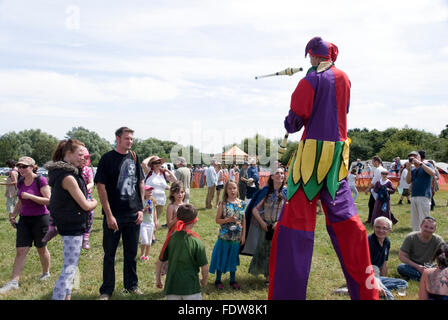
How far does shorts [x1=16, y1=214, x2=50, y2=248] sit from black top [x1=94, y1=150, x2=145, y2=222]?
1.18 m

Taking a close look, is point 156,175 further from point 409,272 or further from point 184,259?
point 409,272

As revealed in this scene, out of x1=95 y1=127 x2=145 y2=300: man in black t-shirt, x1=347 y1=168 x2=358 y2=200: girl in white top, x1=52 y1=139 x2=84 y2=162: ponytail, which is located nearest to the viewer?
x1=52 y1=139 x2=84 y2=162: ponytail

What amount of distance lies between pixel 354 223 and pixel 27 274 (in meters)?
4.73

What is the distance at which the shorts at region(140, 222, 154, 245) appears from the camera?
6566 millimetres

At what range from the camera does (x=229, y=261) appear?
5.38 meters

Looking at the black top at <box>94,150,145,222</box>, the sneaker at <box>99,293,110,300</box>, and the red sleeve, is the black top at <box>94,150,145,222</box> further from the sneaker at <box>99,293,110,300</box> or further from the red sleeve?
the red sleeve

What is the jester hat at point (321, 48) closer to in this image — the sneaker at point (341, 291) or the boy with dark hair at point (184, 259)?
the boy with dark hair at point (184, 259)

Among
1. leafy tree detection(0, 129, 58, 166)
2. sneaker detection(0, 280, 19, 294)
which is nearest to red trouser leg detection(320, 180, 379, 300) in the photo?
sneaker detection(0, 280, 19, 294)

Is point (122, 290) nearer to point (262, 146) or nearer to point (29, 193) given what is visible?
point (29, 193)

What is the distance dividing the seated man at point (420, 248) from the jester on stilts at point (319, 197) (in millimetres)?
2640
